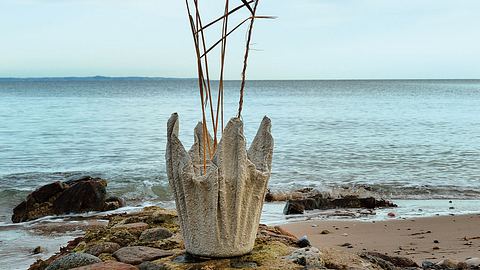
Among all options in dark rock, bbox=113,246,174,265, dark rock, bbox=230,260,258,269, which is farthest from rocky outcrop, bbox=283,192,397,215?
dark rock, bbox=230,260,258,269

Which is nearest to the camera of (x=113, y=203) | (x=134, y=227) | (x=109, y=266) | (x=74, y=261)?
(x=109, y=266)

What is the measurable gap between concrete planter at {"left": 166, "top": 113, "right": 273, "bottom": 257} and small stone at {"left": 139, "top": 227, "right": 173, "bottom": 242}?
0.68 metres

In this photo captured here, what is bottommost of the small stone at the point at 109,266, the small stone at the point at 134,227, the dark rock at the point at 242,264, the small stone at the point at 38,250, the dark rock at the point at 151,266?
the small stone at the point at 38,250

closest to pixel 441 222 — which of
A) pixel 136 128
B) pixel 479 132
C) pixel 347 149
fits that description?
pixel 347 149

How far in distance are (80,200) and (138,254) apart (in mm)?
6526

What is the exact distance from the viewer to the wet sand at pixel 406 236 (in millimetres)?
6645

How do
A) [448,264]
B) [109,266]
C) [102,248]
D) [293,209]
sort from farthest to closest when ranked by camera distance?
[293,209], [448,264], [102,248], [109,266]

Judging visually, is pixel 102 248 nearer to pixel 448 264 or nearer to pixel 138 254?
pixel 138 254

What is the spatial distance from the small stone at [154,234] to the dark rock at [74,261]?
0.69 m

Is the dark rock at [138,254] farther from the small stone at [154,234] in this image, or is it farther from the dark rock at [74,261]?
the small stone at [154,234]

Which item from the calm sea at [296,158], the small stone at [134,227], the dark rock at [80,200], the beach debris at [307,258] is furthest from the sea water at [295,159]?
the beach debris at [307,258]

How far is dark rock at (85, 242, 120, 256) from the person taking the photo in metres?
4.41

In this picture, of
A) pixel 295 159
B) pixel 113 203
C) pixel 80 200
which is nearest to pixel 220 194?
pixel 80 200

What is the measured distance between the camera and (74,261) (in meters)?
4.03
